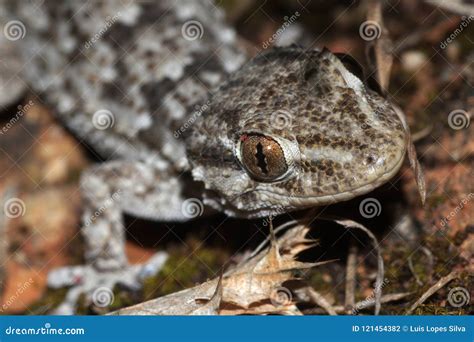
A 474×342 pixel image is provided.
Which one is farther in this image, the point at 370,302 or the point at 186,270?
the point at 186,270

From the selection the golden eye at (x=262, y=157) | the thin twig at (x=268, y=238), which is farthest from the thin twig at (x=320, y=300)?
the golden eye at (x=262, y=157)

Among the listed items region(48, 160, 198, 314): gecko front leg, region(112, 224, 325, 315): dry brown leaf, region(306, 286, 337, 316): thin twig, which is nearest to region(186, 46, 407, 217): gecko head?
region(112, 224, 325, 315): dry brown leaf

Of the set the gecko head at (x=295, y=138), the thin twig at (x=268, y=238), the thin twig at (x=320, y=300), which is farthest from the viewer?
the thin twig at (x=268, y=238)

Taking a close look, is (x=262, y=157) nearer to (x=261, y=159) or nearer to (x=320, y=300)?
(x=261, y=159)

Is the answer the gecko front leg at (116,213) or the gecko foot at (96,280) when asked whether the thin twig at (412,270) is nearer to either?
the gecko front leg at (116,213)

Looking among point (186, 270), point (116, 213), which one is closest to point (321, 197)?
point (186, 270)

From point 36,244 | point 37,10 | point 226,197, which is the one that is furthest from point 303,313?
point 37,10
